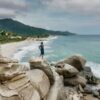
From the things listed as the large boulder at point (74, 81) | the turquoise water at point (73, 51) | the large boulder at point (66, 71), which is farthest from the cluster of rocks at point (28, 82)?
the turquoise water at point (73, 51)

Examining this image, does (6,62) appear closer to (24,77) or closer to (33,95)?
(24,77)

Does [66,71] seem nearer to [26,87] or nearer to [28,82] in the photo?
[28,82]

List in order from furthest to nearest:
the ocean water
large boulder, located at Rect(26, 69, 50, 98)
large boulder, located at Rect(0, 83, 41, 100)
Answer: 1. the ocean water
2. large boulder, located at Rect(26, 69, 50, 98)
3. large boulder, located at Rect(0, 83, 41, 100)

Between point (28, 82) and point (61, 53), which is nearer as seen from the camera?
point (28, 82)

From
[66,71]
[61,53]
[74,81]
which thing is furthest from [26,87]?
[61,53]

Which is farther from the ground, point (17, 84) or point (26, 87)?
point (17, 84)

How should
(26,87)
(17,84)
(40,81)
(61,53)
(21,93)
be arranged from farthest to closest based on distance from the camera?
(61,53)
(40,81)
(26,87)
(17,84)
(21,93)

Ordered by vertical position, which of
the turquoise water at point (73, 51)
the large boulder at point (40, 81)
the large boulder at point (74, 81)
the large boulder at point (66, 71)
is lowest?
the turquoise water at point (73, 51)

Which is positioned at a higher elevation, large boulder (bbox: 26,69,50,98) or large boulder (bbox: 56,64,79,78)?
large boulder (bbox: 26,69,50,98)

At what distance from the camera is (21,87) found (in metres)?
9.84

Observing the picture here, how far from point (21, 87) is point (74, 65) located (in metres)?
10.1

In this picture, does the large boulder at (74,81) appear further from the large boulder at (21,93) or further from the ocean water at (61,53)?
the ocean water at (61,53)

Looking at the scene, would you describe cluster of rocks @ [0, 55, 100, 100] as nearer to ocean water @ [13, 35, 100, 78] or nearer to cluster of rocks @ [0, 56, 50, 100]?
cluster of rocks @ [0, 56, 50, 100]

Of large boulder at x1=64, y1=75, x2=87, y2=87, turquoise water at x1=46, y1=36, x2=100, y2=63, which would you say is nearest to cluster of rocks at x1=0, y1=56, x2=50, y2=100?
large boulder at x1=64, y1=75, x2=87, y2=87
